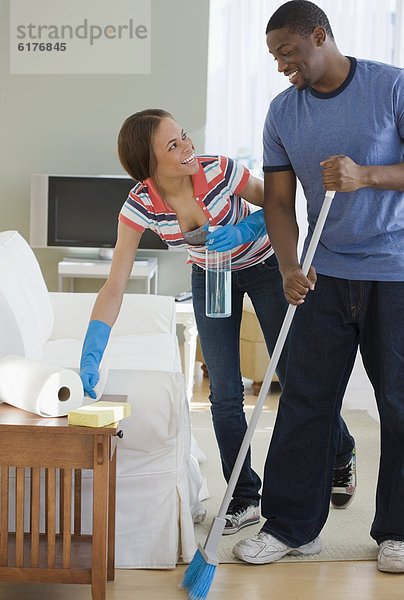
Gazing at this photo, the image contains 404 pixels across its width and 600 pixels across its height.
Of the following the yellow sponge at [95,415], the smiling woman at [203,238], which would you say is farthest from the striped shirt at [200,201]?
the yellow sponge at [95,415]

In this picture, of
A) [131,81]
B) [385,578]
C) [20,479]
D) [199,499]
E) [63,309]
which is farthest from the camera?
[131,81]

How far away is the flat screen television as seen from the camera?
A: 5.32 meters

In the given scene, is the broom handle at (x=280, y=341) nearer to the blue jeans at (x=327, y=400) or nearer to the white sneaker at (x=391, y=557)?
the blue jeans at (x=327, y=400)

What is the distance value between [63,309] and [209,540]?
1.85 metres

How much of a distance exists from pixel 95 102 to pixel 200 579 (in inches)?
166

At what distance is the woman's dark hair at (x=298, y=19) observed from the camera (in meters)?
1.93

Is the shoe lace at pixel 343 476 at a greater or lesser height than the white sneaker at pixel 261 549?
greater

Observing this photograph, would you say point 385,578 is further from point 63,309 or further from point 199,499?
point 63,309

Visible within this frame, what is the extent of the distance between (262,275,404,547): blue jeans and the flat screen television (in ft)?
10.5

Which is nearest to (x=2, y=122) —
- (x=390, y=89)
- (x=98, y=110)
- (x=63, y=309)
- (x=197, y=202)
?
(x=98, y=110)

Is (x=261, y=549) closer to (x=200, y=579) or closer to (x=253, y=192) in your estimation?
(x=200, y=579)

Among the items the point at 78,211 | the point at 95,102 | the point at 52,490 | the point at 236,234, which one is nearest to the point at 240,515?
the point at 52,490

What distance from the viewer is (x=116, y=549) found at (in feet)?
7.28

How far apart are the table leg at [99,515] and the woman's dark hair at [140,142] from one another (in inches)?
30.4
